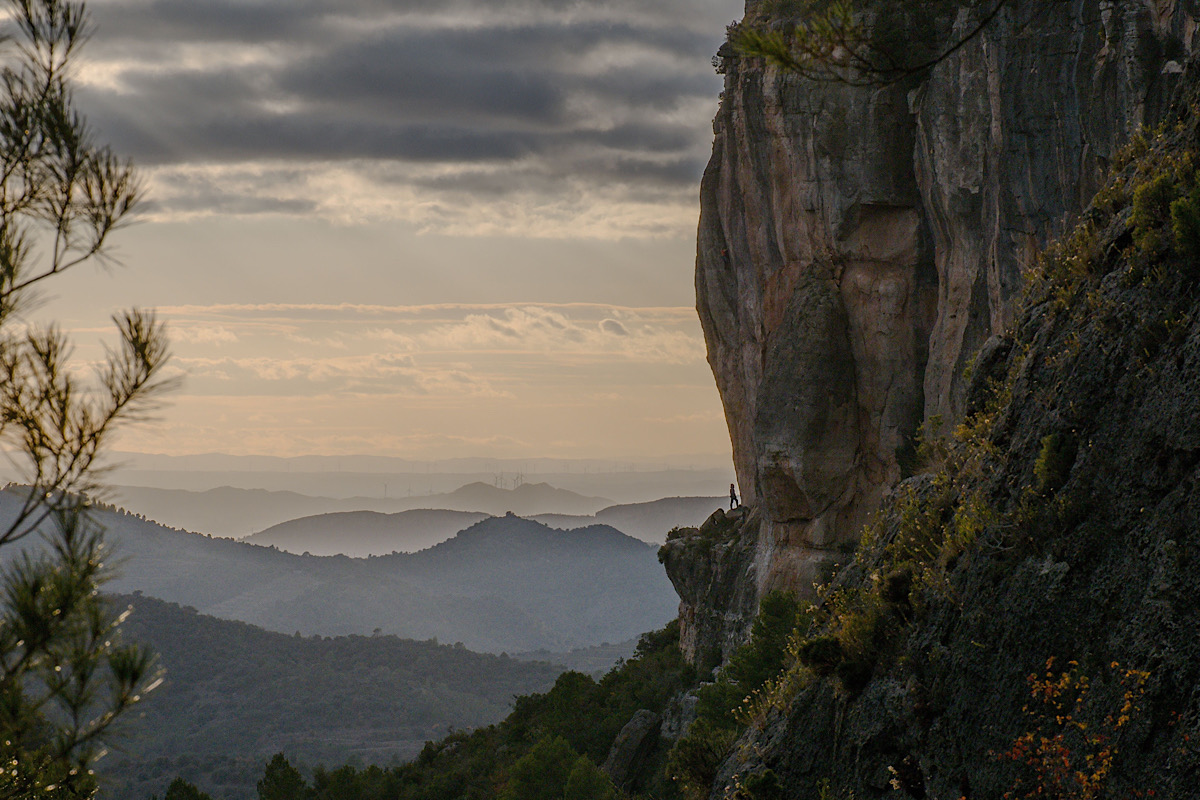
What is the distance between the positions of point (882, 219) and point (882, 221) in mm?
70

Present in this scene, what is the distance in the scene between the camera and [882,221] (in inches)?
1383

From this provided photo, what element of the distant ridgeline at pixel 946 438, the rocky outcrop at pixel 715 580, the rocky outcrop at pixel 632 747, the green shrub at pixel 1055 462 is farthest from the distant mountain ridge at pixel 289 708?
the green shrub at pixel 1055 462

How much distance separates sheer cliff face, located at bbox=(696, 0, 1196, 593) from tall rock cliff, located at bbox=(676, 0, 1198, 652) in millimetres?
59

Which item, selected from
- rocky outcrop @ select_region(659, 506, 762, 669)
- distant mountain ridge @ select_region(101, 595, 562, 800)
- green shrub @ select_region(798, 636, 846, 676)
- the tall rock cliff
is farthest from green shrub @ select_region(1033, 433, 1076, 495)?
distant mountain ridge @ select_region(101, 595, 562, 800)

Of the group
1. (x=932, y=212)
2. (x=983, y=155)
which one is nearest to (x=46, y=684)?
(x=983, y=155)

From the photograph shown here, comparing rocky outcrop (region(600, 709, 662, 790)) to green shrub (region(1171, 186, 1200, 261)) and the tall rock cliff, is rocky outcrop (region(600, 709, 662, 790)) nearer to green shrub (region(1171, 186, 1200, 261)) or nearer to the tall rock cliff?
the tall rock cliff

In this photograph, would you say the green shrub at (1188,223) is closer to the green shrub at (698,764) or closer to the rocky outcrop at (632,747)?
the green shrub at (698,764)

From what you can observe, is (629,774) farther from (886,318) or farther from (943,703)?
(943,703)

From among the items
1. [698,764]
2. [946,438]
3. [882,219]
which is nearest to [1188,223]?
[946,438]

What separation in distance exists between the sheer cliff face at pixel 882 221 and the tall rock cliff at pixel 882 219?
6 centimetres

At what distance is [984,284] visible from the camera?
96.5ft

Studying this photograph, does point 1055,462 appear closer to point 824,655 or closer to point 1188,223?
point 1188,223

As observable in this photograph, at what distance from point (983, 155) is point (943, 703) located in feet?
71.3

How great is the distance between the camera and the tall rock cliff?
80.1 feet
